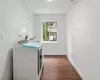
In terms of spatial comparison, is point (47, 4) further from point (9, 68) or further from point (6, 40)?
point (9, 68)

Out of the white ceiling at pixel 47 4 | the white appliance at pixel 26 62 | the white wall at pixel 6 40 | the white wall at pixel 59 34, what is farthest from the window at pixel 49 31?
the white appliance at pixel 26 62

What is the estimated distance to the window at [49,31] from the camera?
24.5 ft

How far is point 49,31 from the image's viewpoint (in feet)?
24.5

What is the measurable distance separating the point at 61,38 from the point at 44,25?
122 cm

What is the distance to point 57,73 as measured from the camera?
13.8ft

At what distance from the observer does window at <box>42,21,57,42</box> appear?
7.45 m

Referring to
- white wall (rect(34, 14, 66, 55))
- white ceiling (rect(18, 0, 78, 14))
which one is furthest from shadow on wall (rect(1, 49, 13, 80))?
white wall (rect(34, 14, 66, 55))

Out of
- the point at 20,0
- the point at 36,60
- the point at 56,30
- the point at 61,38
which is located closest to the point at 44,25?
the point at 56,30

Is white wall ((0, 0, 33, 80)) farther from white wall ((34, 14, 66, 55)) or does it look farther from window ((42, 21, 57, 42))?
window ((42, 21, 57, 42))

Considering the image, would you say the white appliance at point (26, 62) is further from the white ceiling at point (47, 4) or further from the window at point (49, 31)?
the window at point (49, 31)

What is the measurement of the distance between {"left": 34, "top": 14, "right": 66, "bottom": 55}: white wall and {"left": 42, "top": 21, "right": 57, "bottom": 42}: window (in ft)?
0.91

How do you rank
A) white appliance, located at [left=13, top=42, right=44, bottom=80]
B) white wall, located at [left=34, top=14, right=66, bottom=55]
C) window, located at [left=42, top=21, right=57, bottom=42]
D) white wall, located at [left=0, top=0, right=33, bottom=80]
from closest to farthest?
1. white wall, located at [left=0, top=0, right=33, bottom=80]
2. white appliance, located at [left=13, top=42, right=44, bottom=80]
3. white wall, located at [left=34, top=14, right=66, bottom=55]
4. window, located at [left=42, top=21, right=57, bottom=42]

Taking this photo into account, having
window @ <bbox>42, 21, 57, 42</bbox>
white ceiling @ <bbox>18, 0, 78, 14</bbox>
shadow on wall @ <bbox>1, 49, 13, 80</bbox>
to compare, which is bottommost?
shadow on wall @ <bbox>1, 49, 13, 80</bbox>

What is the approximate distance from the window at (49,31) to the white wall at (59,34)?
0.28m
